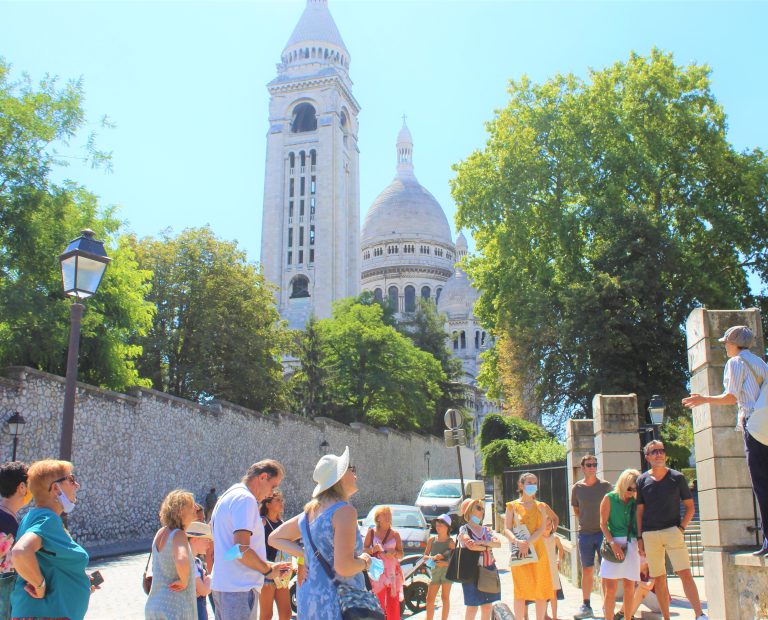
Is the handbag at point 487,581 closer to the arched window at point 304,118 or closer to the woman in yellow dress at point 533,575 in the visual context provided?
the woman in yellow dress at point 533,575

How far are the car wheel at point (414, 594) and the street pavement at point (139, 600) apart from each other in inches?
8.1

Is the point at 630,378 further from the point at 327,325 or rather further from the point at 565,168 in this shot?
the point at 327,325

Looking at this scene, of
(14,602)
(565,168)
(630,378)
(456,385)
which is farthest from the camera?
(456,385)

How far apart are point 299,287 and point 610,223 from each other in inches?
2032

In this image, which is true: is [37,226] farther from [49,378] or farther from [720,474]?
[720,474]

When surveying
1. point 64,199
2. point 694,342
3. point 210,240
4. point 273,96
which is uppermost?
point 273,96

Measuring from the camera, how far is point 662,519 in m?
7.92

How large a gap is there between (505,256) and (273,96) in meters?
55.3

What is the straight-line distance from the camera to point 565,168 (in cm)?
2777

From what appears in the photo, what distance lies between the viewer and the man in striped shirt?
20.4 feet

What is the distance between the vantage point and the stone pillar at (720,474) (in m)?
7.49

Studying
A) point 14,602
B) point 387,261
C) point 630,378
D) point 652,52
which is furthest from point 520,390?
point 387,261

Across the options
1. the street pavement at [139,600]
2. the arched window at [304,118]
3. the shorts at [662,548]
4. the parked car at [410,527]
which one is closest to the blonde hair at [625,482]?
the shorts at [662,548]

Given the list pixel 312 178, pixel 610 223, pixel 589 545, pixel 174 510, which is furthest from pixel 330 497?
pixel 312 178
